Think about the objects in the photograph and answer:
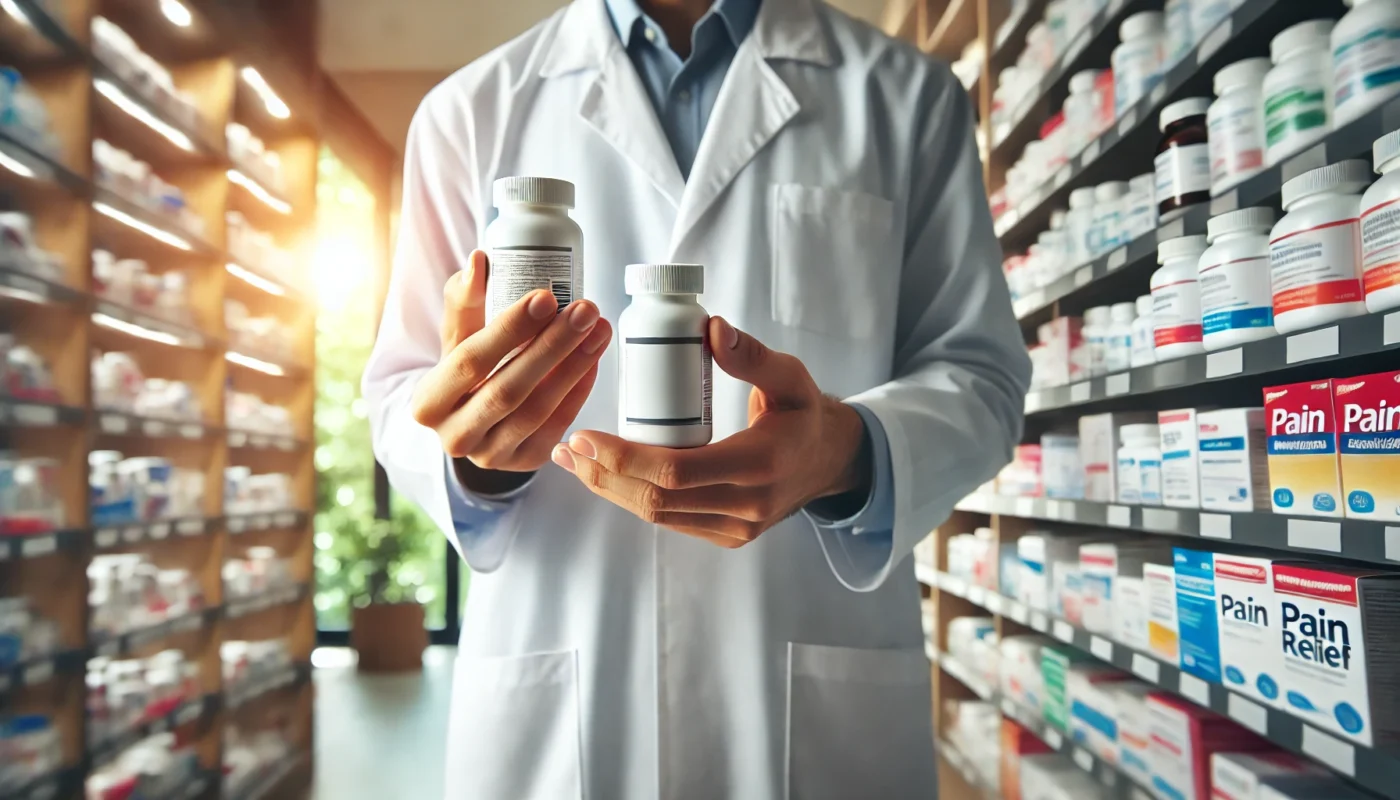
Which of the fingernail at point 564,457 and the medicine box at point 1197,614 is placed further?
the medicine box at point 1197,614

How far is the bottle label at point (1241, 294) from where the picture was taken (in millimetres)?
1646

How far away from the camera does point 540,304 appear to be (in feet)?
2.68

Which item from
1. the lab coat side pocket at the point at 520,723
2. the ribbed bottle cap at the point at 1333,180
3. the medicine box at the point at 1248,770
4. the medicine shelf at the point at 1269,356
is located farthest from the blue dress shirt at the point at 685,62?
the medicine box at the point at 1248,770

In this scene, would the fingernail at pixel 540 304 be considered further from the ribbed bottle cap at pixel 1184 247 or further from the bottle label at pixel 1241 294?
the ribbed bottle cap at pixel 1184 247

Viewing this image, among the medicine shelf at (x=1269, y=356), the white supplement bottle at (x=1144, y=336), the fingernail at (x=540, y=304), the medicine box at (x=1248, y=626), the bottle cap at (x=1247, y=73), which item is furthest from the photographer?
the white supplement bottle at (x=1144, y=336)

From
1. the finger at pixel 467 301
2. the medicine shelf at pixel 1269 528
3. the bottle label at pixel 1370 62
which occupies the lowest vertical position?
the medicine shelf at pixel 1269 528

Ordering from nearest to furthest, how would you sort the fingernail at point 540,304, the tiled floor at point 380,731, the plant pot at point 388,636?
the fingernail at point 540,304 → the tiled floor at point 380,731 → the plant pot at point 388,636

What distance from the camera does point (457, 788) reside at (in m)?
1.22

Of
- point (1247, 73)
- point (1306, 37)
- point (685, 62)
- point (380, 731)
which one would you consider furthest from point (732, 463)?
point (380, 731)

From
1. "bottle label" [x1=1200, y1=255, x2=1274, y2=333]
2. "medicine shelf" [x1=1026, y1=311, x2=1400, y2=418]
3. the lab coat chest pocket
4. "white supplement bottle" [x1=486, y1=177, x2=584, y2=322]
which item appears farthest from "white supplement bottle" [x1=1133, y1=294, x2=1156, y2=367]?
"white supplement bottle" [x1=486, y1=177, x2=584, y2=322]

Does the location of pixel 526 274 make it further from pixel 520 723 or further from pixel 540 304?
pixel 520 723

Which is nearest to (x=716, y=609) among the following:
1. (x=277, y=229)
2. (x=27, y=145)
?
(x=27, y=145)

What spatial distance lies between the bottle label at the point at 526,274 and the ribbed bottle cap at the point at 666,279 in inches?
2.9

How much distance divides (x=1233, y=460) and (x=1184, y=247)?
454 mm
